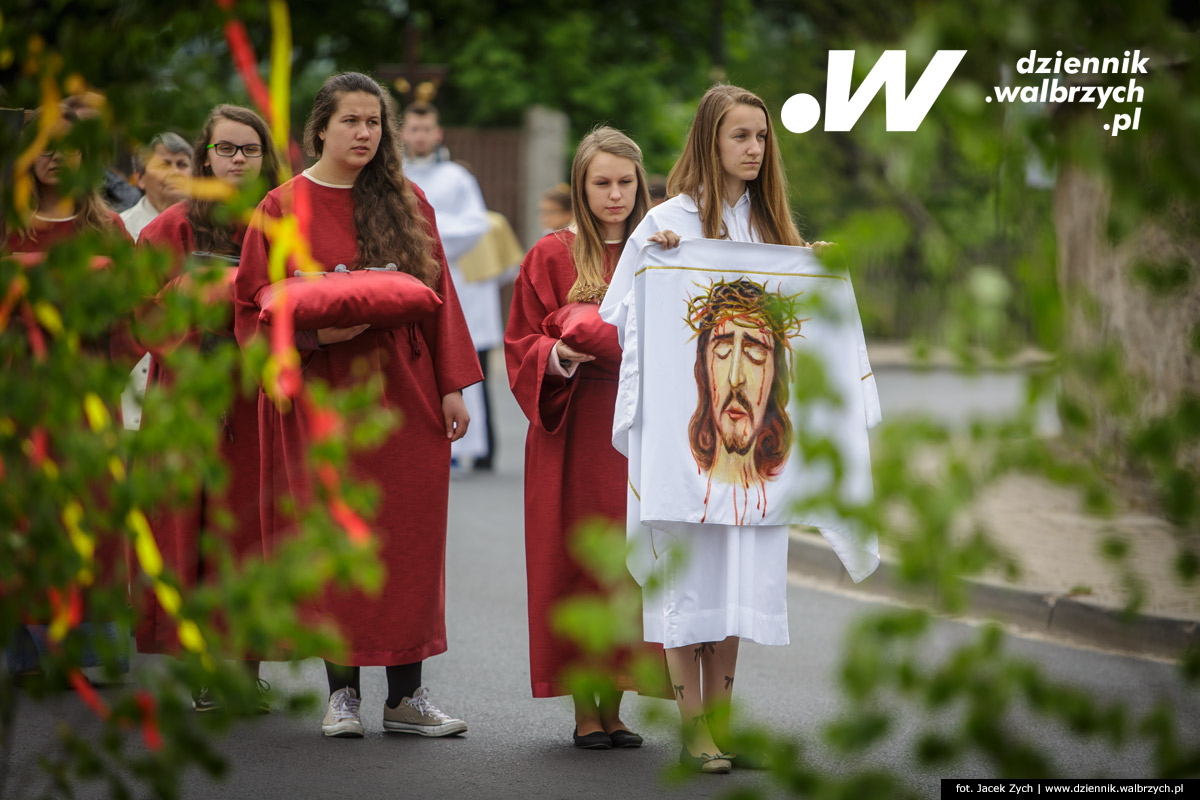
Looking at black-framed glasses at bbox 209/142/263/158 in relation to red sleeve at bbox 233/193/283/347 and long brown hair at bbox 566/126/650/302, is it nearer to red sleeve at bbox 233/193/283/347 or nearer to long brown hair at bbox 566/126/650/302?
red sleeve at bbox 233/193/283/347

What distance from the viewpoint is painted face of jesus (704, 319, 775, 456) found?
404 centimetres

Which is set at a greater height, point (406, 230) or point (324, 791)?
point (406, 230)

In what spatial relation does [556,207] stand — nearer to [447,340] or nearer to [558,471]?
[447,340]

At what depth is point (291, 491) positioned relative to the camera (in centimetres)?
433

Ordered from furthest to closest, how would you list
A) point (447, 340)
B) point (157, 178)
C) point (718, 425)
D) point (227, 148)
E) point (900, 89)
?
point (157, 178), point (227, 148), point (447, 340), point (718, 425), point (900, 89)

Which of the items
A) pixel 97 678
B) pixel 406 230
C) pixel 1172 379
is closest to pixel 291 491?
pixel 406 230

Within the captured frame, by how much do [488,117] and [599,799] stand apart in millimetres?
21796

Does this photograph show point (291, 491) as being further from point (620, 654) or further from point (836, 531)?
point (836, 531)

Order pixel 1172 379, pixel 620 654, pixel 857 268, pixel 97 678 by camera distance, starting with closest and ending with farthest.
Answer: pixel 857 268 → pixel 620 654 → pixel 97 678 → pixel 1172 379

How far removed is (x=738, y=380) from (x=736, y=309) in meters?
0.22

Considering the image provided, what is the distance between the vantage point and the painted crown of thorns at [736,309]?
404 centimetres

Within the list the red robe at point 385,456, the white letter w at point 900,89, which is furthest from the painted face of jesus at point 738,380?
the white letter w at point 900,89

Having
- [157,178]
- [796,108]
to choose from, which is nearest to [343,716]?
[157,178]

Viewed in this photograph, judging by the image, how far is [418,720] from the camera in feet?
14.6
